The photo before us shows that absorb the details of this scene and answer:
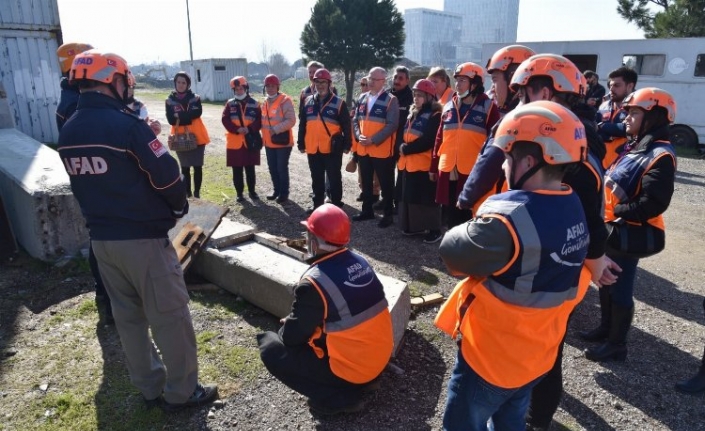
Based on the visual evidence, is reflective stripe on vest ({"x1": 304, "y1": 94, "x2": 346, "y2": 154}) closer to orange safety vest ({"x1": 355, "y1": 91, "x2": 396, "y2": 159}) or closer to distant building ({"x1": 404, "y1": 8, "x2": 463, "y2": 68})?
orange safety vest ({"x1": 355, "y1": 91, "x2": 396, "y2": 159})

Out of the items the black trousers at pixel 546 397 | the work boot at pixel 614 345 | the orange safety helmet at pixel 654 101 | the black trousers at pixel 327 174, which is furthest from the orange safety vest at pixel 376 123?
the black trousers at pixel 546 397

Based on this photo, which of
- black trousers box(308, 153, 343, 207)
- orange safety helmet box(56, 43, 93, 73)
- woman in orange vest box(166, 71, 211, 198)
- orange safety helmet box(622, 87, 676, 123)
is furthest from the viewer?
woman in orange vest box(166, 71, 211, 198)

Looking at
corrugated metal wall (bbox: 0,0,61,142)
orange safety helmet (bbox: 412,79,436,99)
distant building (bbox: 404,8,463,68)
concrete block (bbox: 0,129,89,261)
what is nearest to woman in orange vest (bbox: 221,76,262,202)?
concrete block (bbox: 0,129,89,261)

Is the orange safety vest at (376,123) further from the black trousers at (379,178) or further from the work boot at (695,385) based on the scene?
the work boot at (695,385)

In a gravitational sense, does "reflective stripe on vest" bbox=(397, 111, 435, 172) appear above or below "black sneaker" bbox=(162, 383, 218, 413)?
above

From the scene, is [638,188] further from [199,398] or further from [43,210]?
[43,210]

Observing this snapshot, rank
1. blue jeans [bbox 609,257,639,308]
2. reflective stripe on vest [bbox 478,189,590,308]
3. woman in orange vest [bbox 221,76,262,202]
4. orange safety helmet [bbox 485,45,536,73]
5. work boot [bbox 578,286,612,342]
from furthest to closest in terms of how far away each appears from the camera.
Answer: woman in orange vest [bbox 221,76,262,202] < work boot [bbox 578,286,612,342] < orange safety helmet [bbox 485,45,536,73] < blue jeans [bbox 609,257,639,308] < reflective stripe on vest [bbox 478,189,590,308]

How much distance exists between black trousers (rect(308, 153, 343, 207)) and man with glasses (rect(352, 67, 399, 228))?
1.45 feet

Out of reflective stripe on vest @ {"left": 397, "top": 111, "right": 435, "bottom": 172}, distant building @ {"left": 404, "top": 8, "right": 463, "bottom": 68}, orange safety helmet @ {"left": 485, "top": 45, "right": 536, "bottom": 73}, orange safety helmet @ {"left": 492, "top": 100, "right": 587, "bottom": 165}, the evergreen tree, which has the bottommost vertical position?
reflective stripe on vest @ {"left": 397, "top": 111, "right": 435, "bottom": 172}

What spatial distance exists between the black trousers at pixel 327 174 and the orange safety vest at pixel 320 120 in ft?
0.46

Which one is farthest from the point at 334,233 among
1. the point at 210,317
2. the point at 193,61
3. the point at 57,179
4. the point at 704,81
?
the point at 193,61

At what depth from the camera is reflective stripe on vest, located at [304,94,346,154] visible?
7500 mm

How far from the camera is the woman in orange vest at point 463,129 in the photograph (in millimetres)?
5211

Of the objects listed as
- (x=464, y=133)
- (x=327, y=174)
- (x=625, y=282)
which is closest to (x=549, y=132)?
(x=625, y=282)
